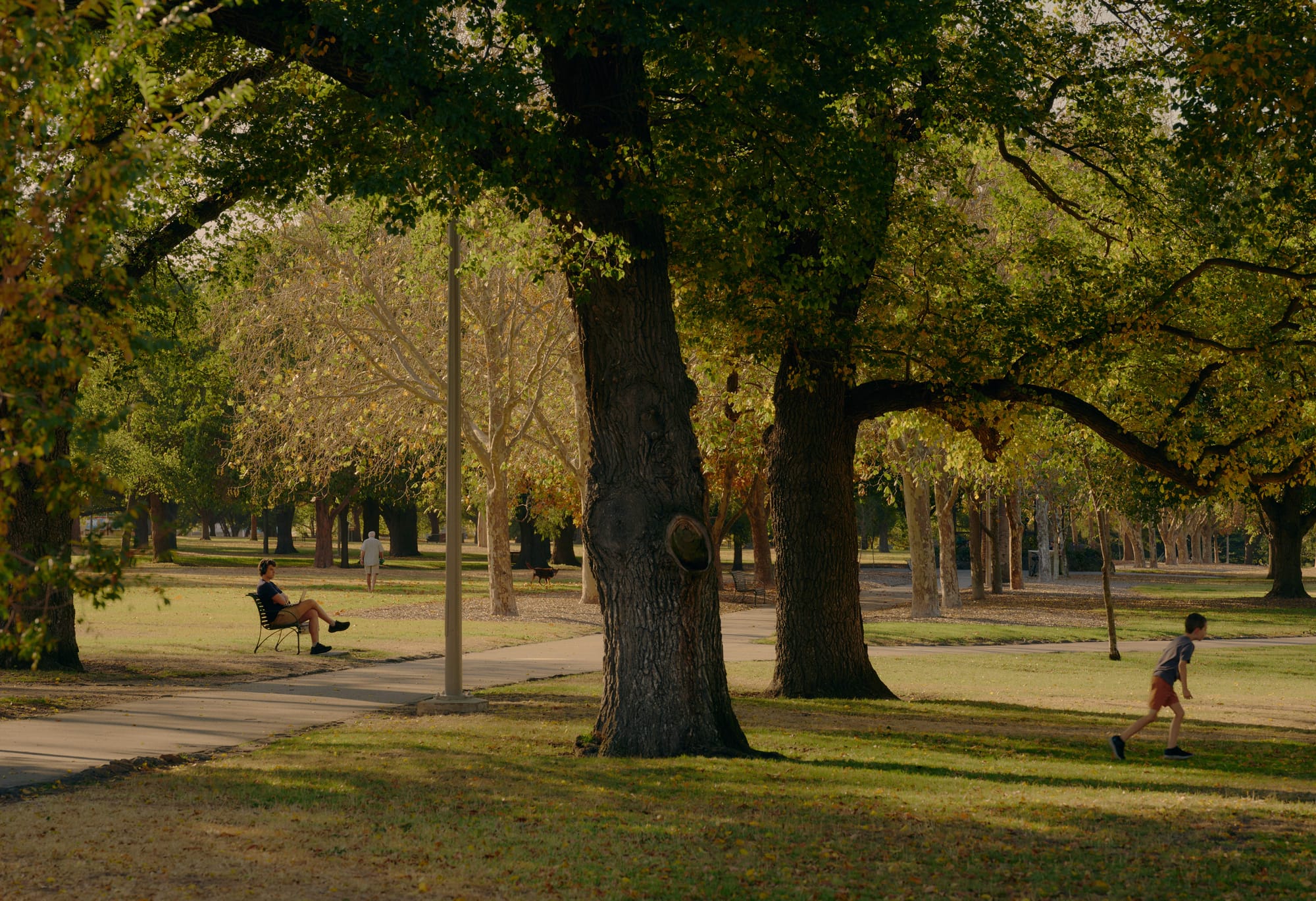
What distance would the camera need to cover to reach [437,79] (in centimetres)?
970

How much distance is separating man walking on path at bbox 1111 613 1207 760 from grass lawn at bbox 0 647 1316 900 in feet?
0.86

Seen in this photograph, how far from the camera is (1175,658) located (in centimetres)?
1165

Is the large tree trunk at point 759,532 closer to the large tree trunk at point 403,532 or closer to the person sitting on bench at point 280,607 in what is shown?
the person sitting on bench at point 280,607

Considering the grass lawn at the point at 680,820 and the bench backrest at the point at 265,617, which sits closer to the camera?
the grass lawn at the point at 680,820

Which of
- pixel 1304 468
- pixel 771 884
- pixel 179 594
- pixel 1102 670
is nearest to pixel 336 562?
pixel 179 594

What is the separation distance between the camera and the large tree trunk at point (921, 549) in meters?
31.7

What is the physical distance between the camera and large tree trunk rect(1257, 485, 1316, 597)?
43.5 metres

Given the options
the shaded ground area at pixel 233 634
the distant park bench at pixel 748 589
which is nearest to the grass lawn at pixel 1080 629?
the shaded ground area at pixel 233 634

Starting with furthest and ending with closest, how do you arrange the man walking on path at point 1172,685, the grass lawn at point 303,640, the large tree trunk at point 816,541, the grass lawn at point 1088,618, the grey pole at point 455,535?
the grass lawn at point 1088,618 < the grass lawn at point 303,640 < the large tree trunk at point 816,541 < the grey pole at point 455,535 < the man walking on path at point 1172,685

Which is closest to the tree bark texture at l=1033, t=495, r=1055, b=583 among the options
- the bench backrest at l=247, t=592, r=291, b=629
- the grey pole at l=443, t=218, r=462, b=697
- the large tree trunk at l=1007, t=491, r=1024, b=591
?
the large tree trunk at l=1007, t=491, r=1024, b=591

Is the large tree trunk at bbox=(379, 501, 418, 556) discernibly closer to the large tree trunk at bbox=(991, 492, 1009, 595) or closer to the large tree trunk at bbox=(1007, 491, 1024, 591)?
the large tree trunk at bbox=(991, 492, 1009, 595)

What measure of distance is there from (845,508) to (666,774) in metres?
6.80

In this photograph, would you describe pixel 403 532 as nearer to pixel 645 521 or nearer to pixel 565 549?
pixel 565 549

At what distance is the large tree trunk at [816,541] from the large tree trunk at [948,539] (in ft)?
60.0
